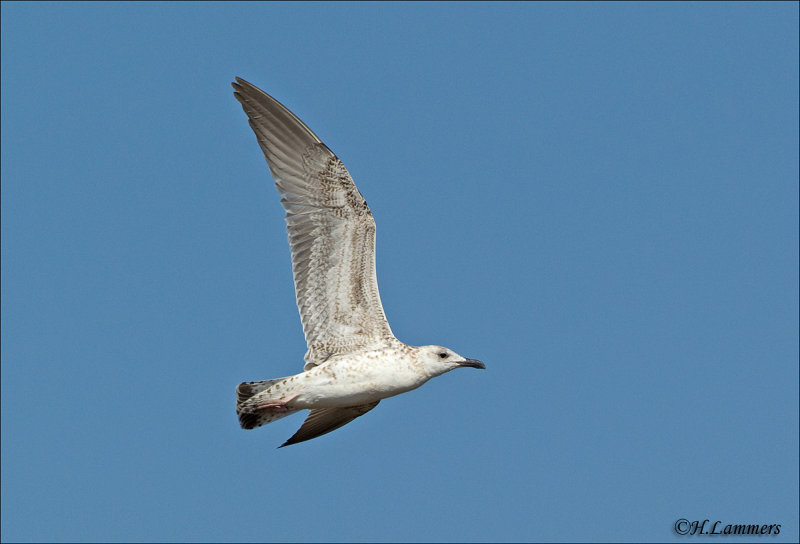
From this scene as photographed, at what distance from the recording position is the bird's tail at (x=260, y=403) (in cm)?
1684

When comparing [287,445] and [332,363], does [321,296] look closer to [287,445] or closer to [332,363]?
[332,363]

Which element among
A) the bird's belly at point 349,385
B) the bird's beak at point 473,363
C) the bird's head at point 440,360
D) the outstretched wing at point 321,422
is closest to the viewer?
the bird's belly at point 349,385

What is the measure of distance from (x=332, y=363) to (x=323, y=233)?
176 cm

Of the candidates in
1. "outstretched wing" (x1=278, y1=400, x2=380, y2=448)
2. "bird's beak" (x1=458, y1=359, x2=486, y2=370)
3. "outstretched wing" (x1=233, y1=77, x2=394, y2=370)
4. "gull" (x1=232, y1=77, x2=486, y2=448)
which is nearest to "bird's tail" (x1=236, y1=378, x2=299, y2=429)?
"gull" (x1=232, y1=77, x2=486, y2=448)

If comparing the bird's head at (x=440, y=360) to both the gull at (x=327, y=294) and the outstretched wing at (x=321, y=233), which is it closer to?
the gull at (x=327, y=294)

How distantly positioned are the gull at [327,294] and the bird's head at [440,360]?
1 cm

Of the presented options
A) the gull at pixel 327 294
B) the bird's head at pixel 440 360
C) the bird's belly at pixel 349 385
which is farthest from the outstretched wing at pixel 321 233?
the bird's head at pixel 440 360

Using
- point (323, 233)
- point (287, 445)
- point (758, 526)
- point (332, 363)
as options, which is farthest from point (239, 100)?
point (758, 526)

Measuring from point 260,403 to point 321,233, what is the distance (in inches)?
96.3

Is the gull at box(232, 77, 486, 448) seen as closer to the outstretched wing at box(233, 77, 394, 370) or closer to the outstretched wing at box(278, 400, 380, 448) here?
the outstretched wing at box(233, 77, 394, 370)

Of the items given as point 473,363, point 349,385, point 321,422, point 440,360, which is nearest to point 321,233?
point 349,385

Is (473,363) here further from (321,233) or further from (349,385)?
(321,233)

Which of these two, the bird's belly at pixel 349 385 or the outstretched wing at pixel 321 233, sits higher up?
the outstretched wing at pixel 321 233

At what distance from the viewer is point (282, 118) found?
17.1m
